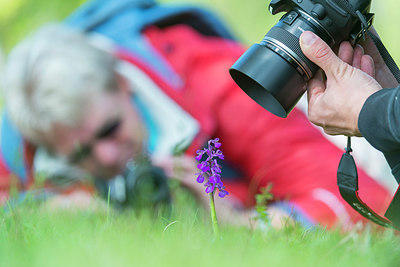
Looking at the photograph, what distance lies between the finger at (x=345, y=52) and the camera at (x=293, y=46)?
1 cm

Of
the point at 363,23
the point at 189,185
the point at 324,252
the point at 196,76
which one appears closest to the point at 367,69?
the point at 363,23

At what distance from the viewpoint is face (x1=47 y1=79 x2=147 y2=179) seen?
2359 millimetres

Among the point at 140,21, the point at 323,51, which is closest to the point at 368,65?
the point at 323,51

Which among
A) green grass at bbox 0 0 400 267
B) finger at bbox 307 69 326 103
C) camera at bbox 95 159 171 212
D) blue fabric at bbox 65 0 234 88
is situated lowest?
camera at bbox 95 159 171 212

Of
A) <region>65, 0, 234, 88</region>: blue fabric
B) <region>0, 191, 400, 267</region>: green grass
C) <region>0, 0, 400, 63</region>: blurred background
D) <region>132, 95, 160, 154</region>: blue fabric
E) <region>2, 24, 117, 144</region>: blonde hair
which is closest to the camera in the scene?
<region>0, 191, 400, 267</region>: green grass

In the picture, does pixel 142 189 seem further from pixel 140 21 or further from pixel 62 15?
pixel 62 15

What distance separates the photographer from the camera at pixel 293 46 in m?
1.07

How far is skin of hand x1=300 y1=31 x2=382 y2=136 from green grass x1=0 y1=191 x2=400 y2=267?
25 centimetres

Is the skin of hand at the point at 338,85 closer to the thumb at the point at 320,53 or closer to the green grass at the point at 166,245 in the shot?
the thumb at the point at 320,53

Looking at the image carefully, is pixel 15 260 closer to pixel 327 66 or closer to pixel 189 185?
pixel 327 66

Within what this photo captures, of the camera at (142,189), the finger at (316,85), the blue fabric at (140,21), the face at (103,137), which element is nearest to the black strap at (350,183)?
the finger at (316,85)

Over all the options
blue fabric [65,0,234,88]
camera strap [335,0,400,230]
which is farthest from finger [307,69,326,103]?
blue fabric [65,0,234,88]

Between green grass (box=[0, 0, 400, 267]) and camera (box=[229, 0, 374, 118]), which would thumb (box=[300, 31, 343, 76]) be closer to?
camera (box=[229, 0, 374, 118])

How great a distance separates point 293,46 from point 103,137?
1496 mm
